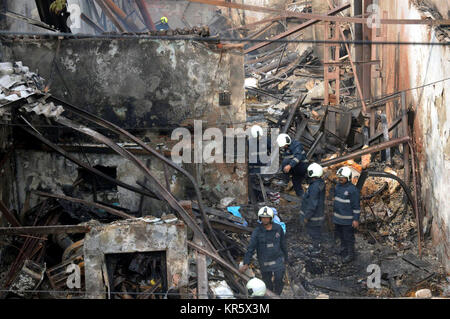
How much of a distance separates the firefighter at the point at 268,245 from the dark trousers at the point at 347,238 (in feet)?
5.89

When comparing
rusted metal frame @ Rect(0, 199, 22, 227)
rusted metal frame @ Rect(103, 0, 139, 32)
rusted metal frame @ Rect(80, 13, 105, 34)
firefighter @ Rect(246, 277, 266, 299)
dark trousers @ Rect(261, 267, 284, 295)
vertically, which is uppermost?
rusted metal frame @ Rect(103, 0, 139, 32)

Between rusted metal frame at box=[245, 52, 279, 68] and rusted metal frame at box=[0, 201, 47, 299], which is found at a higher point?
rusted metal frame at box=[245, 52, 279, 68]

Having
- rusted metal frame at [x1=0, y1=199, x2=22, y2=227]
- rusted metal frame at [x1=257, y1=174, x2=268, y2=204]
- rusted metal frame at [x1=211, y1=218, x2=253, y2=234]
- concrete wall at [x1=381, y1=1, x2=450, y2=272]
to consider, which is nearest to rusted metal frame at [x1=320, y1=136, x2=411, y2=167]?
concrete wall at [x1=381, y1=1, x2=450, y2=272]

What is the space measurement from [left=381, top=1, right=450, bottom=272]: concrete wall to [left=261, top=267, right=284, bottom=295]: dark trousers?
2714 millimetres

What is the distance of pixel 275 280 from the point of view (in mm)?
8414

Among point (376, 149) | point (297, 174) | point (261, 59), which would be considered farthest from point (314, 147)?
point (261, 59)

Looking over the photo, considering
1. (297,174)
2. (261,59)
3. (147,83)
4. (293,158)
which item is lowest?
(297,174)

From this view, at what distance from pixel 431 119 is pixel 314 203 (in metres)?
2.61

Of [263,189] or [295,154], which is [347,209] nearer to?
[295,154]

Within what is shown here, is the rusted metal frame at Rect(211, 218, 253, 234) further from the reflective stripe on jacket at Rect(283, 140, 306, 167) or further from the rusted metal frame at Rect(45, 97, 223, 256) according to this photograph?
the reflective stripe on jacket at Rect(283, 140, 306, 167)

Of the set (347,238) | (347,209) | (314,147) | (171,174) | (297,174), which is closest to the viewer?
(347,209)

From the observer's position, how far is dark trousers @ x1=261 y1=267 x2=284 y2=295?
27.5 ft

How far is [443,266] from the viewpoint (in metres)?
9.21
